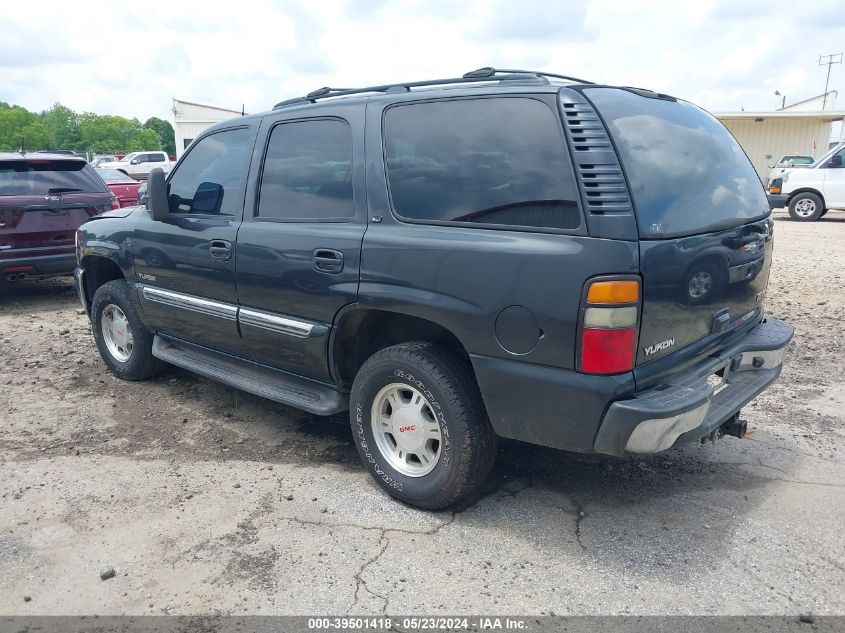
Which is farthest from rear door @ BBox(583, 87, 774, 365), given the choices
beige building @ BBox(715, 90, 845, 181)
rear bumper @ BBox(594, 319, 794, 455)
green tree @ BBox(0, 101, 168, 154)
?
green tree @ BBox(0, 101, 168, 154)

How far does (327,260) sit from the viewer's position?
11.2ft

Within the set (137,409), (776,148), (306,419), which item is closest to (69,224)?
(137,409)

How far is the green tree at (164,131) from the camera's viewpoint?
4181 inches

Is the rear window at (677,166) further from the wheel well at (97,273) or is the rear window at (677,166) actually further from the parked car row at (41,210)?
the parked car row at (41,210)

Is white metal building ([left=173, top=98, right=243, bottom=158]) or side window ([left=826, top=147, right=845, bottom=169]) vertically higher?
white metal building ([left=173, top=98, right=243, bottom=158])

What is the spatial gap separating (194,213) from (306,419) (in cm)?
152

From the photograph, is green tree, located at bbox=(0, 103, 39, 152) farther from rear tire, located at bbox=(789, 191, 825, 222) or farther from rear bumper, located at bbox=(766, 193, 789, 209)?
rear tire, located at bbox=(789, 191, 825, 222)

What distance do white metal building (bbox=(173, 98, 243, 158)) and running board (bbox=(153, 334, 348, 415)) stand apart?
36.1 metres

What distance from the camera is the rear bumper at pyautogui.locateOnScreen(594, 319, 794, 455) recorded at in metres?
2.64

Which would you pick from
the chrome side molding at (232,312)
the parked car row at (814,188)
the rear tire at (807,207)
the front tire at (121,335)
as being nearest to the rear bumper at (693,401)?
the chrome side molding at (232,312)

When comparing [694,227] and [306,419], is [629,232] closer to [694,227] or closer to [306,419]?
[694,227]

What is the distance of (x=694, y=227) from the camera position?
292 cm

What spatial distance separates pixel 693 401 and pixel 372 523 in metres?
1.55

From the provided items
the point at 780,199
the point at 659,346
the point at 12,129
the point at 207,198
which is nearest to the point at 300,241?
the point at 207,198
